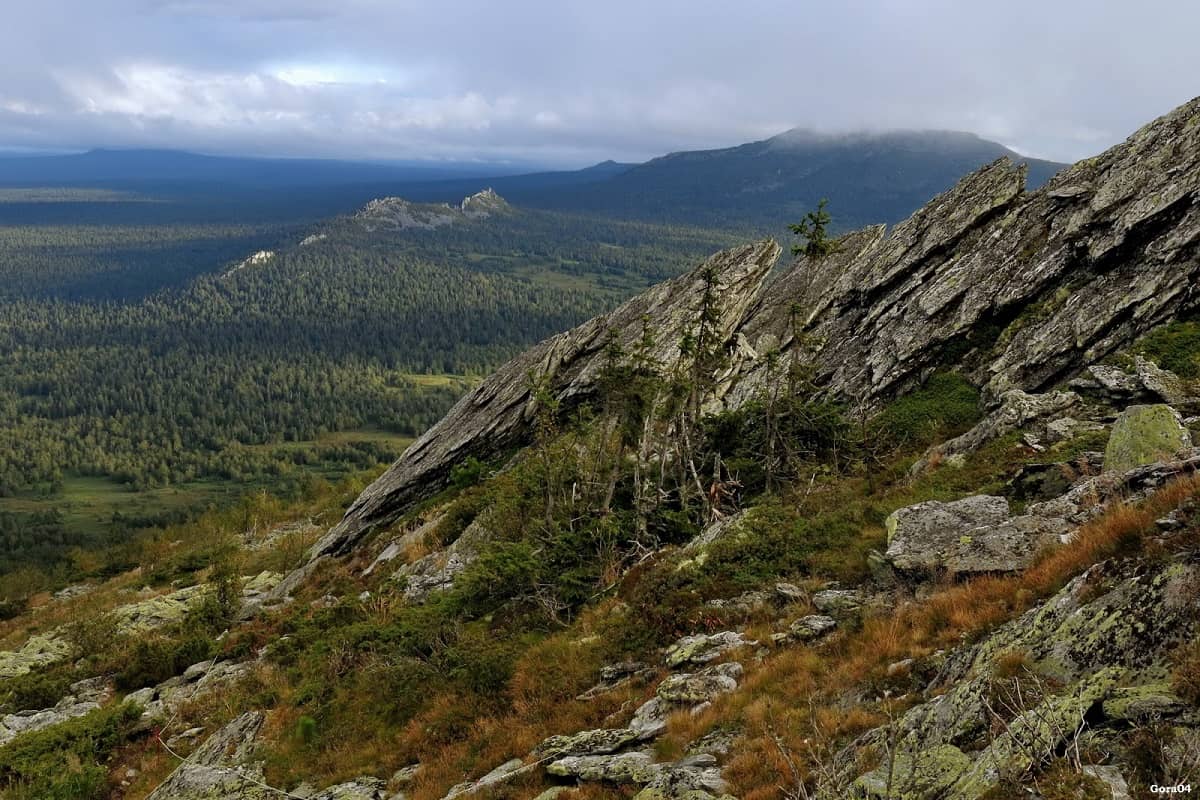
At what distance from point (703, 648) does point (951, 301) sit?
25.6m

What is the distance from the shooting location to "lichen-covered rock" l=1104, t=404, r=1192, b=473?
1642cm

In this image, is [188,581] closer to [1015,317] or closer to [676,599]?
[676,599]

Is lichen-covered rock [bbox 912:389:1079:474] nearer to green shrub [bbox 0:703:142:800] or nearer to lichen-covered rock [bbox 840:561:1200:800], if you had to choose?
lichen-covered rock [bbox 840:561:1200:800]

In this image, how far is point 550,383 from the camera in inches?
1676

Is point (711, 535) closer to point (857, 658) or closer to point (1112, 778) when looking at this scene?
point (857, 658)

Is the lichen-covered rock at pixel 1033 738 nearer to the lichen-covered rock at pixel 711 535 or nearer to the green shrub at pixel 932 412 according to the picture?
the lichen-covered rock at pixel 711 535

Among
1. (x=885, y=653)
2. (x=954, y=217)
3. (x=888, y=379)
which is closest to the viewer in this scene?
(x=885, y=653)

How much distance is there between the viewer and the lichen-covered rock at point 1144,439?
53.9 ft

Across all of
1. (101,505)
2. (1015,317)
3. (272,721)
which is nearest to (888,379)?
(1015,317)

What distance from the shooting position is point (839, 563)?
1883 cm

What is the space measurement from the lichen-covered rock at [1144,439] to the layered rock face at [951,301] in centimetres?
929

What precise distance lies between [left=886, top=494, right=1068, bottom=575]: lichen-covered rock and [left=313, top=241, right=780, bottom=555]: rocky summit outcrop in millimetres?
25869

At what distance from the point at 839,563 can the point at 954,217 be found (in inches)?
1192

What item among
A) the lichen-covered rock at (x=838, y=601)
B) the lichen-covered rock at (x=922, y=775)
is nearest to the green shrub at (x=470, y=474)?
the lichen-covered rock at (x=838, y=601)
